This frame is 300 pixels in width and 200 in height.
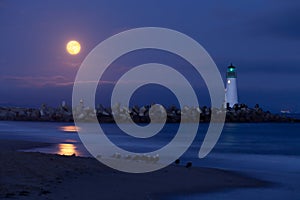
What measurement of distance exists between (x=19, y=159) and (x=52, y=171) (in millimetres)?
1652

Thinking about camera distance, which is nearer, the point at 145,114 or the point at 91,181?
the point at 91,181

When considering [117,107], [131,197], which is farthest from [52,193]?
[117,107]

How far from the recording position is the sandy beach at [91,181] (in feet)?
22.3

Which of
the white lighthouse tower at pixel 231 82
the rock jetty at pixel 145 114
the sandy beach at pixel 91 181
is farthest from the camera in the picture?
the rock jetty at pixel 145 114

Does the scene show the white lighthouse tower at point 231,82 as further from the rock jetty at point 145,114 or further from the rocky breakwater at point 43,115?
the rocky breakwater at point 43,115

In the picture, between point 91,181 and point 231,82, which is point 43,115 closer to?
point 231,82

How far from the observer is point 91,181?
8.28m

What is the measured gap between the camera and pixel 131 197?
6.96 meters

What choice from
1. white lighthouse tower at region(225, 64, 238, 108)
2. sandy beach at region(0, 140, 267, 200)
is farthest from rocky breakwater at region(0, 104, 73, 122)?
sandy beach at region(0, 140, 267, 200)

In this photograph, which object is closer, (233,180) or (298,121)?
(233,180)

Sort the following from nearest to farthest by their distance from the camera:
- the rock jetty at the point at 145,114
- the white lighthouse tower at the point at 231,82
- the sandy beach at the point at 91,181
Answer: the sandy beach at the point at 91,181 → the white lighthouse tower at the point at 231,82 → the rock jetty at the point at 145,114

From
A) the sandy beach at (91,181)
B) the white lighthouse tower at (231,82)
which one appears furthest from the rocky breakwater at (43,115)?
the sandy beach at (91,181)

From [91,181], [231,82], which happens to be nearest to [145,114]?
[231,82]

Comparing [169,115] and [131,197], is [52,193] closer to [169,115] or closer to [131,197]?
[131,197]
